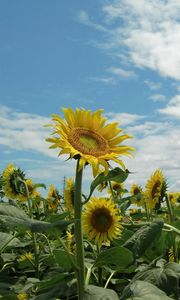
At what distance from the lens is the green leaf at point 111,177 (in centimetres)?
234

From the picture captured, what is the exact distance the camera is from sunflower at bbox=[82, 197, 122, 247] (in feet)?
9.32

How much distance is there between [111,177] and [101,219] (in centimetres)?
59

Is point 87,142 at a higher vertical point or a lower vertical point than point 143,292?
higher

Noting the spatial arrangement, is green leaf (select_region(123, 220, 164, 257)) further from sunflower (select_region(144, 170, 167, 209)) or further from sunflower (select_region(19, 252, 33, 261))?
sunflower (select_region(144, 170, 167, 209))

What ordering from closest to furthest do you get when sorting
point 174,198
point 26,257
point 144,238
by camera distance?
point 144,238
point 26,257
point 174,198

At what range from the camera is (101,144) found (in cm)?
247

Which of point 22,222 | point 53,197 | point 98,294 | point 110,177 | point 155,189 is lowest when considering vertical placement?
point 98,294

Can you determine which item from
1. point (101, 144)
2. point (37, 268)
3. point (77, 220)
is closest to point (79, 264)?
point (77, 220)

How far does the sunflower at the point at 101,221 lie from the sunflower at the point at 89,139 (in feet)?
1.71

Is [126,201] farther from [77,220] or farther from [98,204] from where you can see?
[77,220]

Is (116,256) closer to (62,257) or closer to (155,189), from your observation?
(62,257)

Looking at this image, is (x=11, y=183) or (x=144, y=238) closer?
(x=144, y=238)

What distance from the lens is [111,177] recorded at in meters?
2.41

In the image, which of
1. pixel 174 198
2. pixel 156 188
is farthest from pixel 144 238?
pixel 174 198
